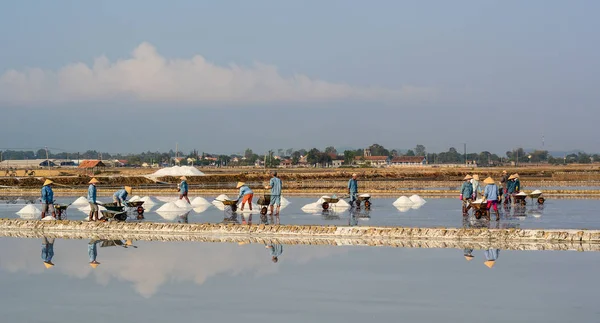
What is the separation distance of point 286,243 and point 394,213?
7.24 m

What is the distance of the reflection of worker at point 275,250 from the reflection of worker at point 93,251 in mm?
3406

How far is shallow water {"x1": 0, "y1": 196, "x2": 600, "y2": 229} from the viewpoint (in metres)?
20.8

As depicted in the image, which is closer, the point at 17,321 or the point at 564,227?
the point at 17,321

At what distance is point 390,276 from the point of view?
13.9m

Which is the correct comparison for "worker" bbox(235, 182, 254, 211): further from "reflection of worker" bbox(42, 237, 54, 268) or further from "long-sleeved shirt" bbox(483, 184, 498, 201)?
"long-sleeved shirt" bbox(483, 184, 498, 201)

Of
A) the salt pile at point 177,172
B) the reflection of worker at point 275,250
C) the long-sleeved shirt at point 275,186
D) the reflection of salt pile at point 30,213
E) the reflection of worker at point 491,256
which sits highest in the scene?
→ the long-sleeved shirt at point 275,186

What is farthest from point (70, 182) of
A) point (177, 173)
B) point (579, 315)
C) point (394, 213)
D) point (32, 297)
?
point (579, 315)

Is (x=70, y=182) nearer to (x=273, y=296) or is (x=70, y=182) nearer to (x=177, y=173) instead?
(x=177, y=173)

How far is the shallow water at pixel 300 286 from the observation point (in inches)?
442

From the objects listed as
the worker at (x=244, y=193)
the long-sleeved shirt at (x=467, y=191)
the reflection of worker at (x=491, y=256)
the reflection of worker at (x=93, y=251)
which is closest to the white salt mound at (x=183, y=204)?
the worker at (x=244, y=193)

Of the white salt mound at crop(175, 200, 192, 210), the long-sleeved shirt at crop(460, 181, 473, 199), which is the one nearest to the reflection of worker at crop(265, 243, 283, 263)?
the long-sleeved shirt at crop(460, 181, 473, 199)

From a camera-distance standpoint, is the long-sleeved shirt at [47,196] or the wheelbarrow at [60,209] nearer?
the long-sleeved shirt at [47,196]

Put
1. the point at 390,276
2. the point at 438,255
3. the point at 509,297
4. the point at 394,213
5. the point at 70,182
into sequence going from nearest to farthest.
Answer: the point at 509,297 < the point at 390,276 < the point at 438,255 < the point at 394,213 < the point at 70,182

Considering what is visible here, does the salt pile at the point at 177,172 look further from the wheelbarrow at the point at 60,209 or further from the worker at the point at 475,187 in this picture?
the worker at the point at 475,187
